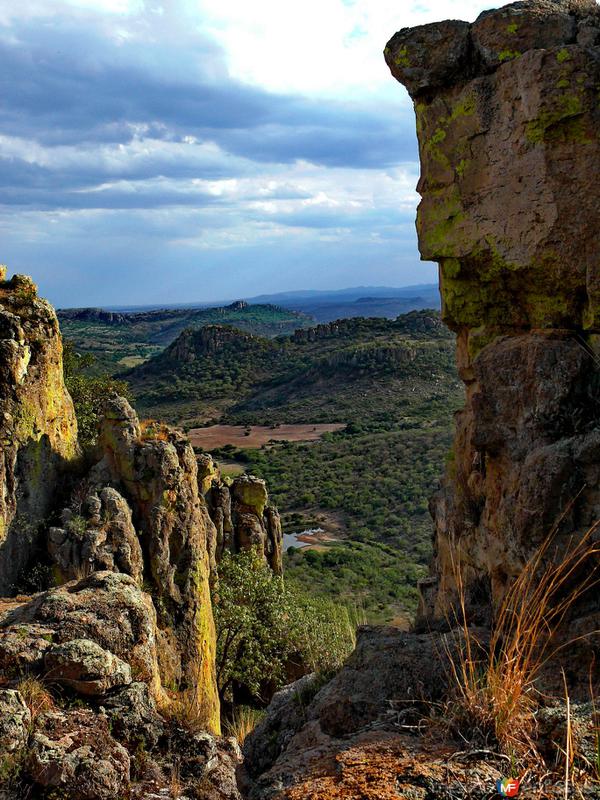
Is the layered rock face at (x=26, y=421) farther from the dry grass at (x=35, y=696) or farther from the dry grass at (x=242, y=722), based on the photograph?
the dry grass at (x=35, y=696)

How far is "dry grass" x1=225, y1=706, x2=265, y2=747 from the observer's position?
1023 centimetres

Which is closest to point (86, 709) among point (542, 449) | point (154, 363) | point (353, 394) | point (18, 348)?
point (542, 449)

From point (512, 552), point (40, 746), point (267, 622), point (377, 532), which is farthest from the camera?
point (377, 532)

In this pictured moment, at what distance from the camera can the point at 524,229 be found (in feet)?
20.4

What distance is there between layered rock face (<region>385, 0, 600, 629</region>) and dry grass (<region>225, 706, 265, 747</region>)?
4.88 m

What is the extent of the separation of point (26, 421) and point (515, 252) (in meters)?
9.13

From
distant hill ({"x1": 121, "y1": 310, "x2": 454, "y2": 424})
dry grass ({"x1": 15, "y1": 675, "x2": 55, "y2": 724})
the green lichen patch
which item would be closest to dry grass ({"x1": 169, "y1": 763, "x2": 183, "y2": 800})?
dry grass ({"x1": 15, "y1": 675, "x2": 55, "y2": 724})

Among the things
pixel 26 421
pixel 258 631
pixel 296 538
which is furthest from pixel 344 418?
pixel 26 421

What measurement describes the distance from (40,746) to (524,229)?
581 centimetres

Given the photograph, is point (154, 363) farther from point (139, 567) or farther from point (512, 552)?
point (512, 552)

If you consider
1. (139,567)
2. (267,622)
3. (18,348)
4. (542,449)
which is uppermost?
(18,348)

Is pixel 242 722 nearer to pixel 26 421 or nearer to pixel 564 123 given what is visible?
pixel 26 421

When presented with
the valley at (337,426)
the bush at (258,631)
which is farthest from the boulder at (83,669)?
the bush at (258,631)

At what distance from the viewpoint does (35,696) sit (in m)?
5.27
